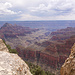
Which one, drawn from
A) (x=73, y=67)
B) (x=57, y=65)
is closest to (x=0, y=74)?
(x=73, y=67)

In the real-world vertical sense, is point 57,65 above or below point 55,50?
below

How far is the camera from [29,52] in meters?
68.1

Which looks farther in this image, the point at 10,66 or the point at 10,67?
the point at 10,66

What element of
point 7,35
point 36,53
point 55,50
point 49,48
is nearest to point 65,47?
point 55,50

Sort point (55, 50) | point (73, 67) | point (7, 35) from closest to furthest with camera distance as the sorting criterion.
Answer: point (73, 67)
point (55, 50)
point (7, 35)

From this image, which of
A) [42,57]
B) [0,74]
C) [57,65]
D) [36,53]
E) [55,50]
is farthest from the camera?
[36,53]

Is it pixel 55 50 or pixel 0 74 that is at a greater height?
pixel 0 74

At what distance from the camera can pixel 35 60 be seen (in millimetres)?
62125

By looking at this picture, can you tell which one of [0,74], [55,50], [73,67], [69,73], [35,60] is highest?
[0,74]

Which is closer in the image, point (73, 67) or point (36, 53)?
point (73, 67)

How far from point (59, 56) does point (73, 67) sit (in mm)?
46480

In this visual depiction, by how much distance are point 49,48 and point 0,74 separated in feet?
179

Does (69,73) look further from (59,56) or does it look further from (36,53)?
(36,53)

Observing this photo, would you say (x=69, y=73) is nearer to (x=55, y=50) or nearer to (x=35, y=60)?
(x=55, y=50)
